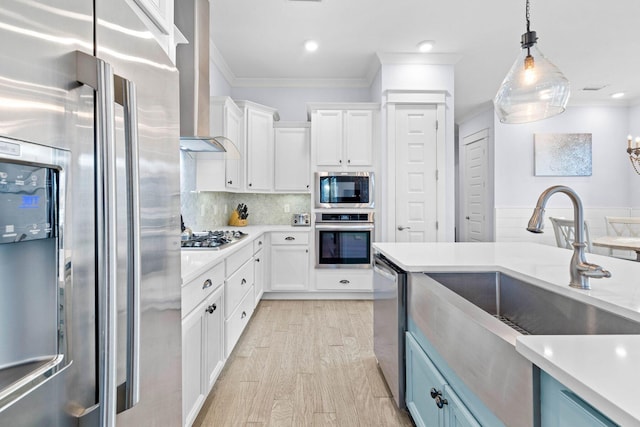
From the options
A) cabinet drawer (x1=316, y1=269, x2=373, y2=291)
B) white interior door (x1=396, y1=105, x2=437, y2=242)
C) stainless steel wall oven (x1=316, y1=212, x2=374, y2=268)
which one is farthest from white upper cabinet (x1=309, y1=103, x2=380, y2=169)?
cabinet drawer (x1=316, y1=269, x2=373, y2=291)

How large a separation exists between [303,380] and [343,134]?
2.76 metres

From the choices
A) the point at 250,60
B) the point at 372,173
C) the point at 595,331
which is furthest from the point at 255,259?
the point at 595,331

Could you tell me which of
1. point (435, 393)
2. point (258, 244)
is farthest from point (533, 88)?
point (258, 244)

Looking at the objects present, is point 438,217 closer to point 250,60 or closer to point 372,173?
point 372,173

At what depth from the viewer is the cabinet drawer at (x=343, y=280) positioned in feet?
13.4

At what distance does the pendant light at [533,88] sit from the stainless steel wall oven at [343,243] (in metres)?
2.30

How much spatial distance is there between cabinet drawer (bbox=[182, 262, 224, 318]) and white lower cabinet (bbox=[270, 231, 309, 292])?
1914 millimetres

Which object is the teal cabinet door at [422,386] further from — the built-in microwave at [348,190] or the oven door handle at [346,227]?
the built-in microwave at [348,190]

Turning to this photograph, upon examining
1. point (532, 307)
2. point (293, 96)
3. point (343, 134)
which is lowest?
point (532, 307)

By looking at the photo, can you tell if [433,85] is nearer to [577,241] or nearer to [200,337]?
[577,241]

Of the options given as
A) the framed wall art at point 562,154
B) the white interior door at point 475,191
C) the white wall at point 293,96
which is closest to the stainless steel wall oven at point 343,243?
the white wall at point 293,96

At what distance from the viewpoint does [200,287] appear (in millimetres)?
1688

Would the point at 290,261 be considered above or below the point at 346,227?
below

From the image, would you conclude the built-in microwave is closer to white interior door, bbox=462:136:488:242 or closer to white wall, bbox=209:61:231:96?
white wall, bbox=209:61:231:96
